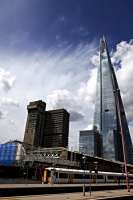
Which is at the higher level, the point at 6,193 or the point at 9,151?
the point at 9,151

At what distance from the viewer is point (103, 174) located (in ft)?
243

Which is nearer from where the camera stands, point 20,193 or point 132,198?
point 20,193

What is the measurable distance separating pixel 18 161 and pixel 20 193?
129537mm

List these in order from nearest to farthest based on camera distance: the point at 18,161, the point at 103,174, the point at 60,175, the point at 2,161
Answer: the point at 60,175 < the point at 103,174 < the point at 18,161 < the point at 2,161

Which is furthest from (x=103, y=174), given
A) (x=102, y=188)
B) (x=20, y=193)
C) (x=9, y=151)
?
(x=9, y=151)

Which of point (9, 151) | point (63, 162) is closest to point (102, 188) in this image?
point (63, 162)

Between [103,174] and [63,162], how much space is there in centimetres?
5323

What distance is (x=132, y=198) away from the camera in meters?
28.6

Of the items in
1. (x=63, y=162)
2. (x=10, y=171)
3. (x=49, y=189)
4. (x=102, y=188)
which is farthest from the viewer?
(x=63, y=162)

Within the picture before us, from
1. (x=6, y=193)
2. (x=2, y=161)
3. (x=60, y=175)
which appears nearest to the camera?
(x=6, y=193)

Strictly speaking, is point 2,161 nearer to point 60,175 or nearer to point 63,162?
point 63,162

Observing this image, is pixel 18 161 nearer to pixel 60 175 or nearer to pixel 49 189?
pixel 60 175

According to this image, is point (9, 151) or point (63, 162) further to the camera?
point (9, 151)

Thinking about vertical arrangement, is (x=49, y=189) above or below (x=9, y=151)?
below
